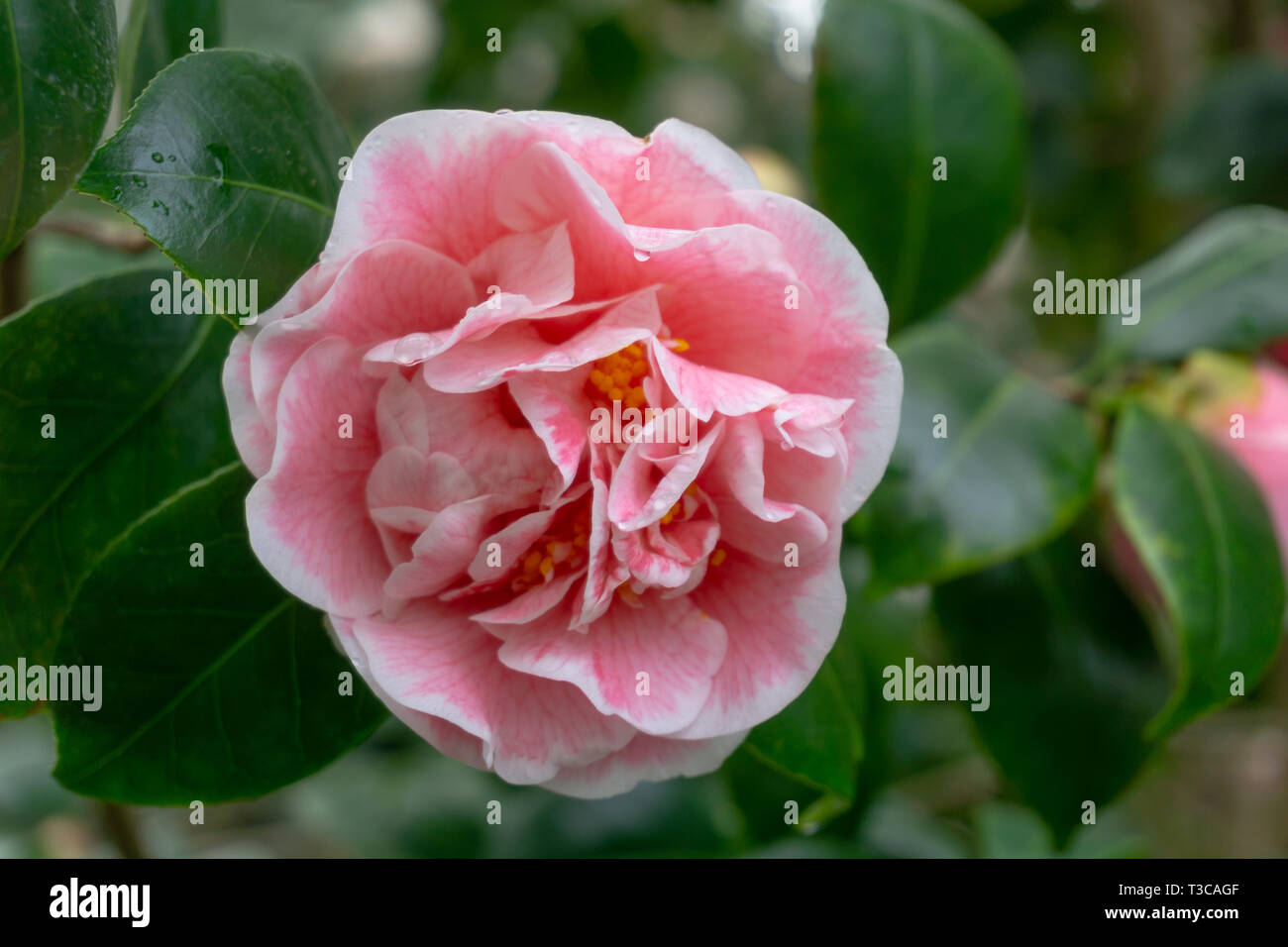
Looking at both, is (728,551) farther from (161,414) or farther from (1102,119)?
(1102,119)

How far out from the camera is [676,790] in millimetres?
1342

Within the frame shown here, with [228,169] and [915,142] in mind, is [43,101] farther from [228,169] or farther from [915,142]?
[915,142]

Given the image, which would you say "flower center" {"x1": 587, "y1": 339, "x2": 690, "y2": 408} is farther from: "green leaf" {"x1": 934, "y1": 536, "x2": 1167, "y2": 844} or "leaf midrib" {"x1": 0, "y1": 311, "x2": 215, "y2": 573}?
"green leaf" {"x1": 934, "y1": 536, "x2": 1167, "y2": 844}

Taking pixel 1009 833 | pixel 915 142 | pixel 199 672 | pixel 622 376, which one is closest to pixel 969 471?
pixel 915 142

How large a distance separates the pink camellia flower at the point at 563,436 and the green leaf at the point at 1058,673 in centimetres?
47

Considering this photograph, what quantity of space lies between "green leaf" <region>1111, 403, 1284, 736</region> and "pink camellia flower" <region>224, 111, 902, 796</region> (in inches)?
15.0

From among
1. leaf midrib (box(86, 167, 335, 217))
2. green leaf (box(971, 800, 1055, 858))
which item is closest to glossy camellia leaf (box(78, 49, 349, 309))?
leaf midrib (box(86, 167, 335, 217))

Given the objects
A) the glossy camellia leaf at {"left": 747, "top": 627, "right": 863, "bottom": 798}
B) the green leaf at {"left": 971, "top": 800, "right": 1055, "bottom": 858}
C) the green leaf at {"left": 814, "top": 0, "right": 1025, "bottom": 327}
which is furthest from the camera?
the green leaf at {"left": 971, "top": 800, "right": 1055, "bottom": 858}

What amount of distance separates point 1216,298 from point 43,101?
961 mm

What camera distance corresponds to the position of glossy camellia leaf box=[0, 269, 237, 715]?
0.66 meters

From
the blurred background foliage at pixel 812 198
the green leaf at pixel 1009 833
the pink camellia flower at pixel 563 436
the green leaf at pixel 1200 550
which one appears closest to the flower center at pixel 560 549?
the pink camellia flower at pixel 563 436

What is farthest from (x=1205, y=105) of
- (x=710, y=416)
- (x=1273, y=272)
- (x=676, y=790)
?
(x=710, y=416)

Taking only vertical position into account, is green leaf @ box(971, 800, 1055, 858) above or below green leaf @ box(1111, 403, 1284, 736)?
below

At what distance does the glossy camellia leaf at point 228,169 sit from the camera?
0.52 m
